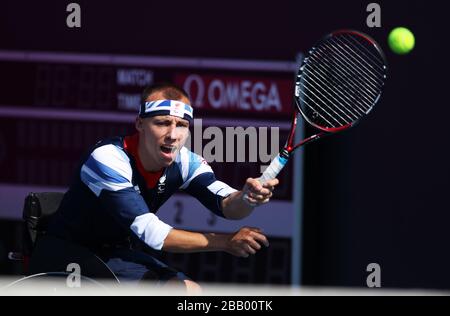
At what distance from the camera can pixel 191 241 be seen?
23.3 feet

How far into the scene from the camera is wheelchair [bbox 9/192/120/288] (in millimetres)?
7262

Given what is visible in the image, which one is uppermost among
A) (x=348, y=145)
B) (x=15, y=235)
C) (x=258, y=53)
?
(x=258, y=53)

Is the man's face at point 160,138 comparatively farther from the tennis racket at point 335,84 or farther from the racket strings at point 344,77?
the racket strings at point 344,77

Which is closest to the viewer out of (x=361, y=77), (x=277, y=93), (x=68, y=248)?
(x=68, y=248)

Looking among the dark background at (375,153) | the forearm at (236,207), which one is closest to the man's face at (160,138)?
the forearm at (236,207)

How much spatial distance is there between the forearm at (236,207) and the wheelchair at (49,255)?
703 millimetres

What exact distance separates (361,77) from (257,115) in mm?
1657

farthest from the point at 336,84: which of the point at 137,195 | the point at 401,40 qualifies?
the point at 401,40

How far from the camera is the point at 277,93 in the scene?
382 inches

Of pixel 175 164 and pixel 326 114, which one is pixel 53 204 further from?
pixel 326 114

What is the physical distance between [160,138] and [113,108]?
258 cm

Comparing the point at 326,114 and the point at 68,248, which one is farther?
the point at 326,114

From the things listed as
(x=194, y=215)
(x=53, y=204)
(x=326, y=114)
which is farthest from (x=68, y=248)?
(x=194, y=215)

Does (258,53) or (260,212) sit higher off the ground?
(258,53)
